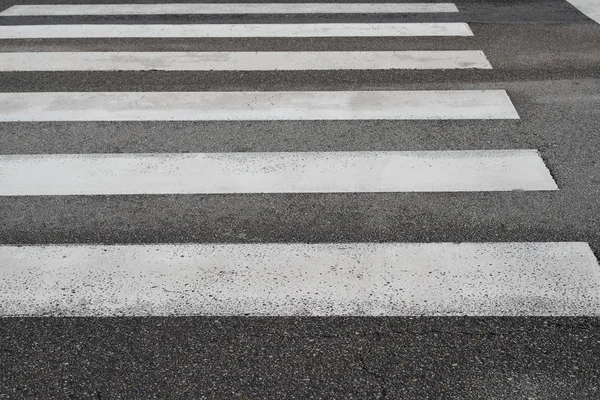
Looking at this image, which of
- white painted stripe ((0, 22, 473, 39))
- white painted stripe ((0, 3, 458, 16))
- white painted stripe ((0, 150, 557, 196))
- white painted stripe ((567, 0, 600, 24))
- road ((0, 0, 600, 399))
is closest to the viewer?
road ((0, 0, 600, 399))

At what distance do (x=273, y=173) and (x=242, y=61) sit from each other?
229cm

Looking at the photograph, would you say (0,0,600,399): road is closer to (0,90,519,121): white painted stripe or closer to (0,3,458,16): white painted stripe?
(0,90,519,121): white painted stripe

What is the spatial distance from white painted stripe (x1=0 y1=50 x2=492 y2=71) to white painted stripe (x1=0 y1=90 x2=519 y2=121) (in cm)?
63

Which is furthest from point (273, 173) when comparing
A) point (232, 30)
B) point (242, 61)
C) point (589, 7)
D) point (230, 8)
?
point (589, 7)

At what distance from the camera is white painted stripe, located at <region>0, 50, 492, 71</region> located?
6801 millimetres

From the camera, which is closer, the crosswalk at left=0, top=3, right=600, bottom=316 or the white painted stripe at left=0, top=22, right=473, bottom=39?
the crosswalk at left=0, top=3, right=600, bottom=316

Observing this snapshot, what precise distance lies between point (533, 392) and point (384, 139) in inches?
102

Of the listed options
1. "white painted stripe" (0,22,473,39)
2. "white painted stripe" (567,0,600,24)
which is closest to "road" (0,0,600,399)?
"white painted stripe" (0,22,473,39)

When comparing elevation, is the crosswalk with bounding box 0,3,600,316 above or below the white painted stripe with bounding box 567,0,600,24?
above

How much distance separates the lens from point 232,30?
25.9 feet

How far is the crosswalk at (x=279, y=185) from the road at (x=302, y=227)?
0.6 inches

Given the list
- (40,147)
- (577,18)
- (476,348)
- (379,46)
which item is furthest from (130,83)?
(577,18)

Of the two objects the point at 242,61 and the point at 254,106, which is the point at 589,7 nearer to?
the point at 242,61

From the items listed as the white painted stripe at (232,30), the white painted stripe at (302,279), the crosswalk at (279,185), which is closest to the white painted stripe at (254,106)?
the crosswalk at (279,185)
